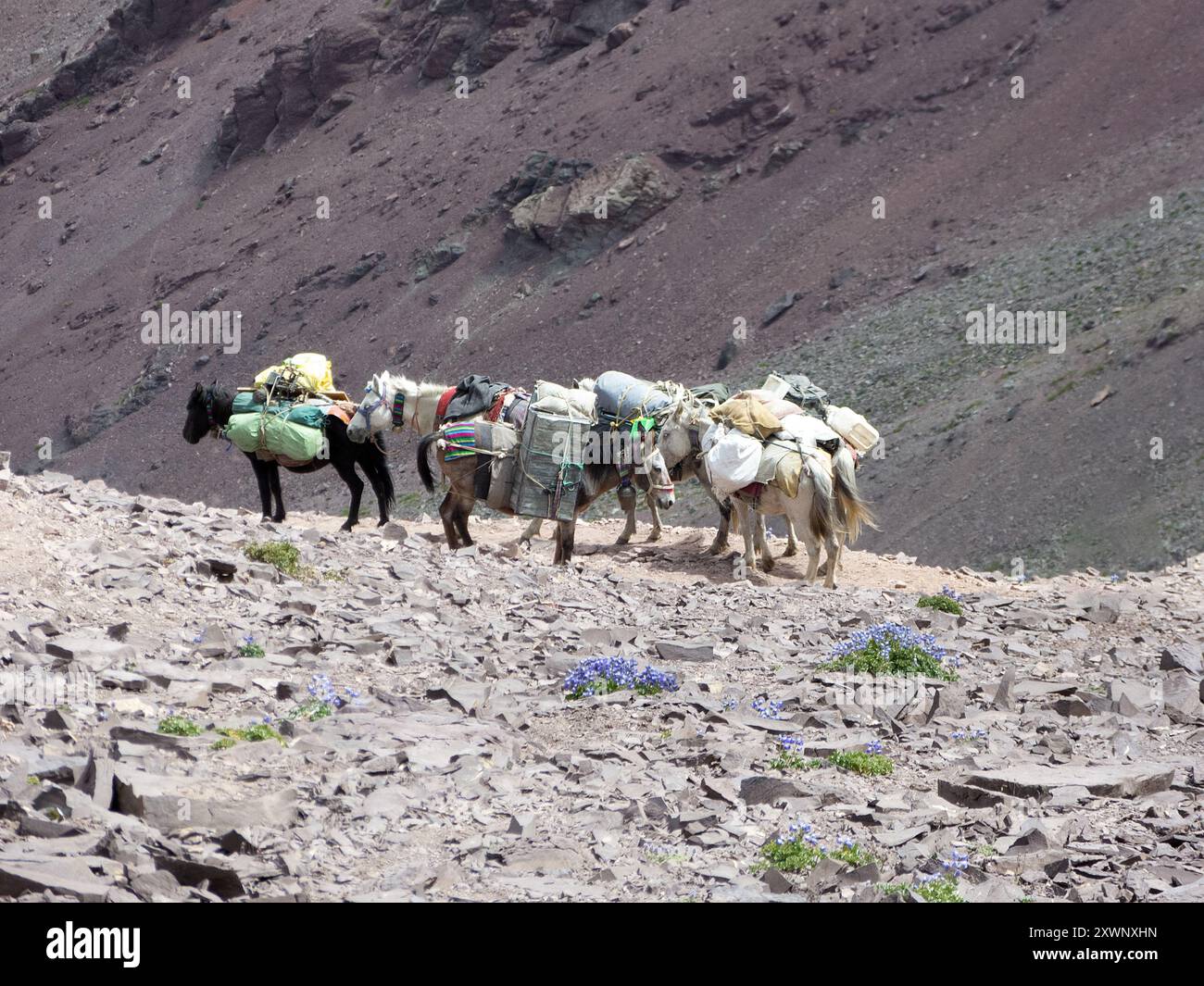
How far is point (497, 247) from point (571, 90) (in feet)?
31.7

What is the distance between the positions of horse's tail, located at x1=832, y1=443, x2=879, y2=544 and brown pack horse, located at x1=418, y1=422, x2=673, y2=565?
1.98m

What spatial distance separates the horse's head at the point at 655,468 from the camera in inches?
671

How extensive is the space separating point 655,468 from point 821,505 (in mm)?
1992

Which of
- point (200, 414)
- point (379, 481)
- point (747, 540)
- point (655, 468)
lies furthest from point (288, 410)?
point (747, 540)

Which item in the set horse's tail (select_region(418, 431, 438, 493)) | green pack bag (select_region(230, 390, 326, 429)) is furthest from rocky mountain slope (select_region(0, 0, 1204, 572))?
horse's tail (select_region(418, 431, 438, 493))

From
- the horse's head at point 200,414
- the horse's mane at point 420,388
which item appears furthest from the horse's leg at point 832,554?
the horse's head at point 200,414

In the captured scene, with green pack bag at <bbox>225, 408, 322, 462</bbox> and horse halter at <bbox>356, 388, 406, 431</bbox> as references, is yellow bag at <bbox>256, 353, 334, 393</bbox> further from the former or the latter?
horse halter at <bbox>356, 388, 406, 431</bbox>

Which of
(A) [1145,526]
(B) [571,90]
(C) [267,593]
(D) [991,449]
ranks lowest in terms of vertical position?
(C) [267,593]

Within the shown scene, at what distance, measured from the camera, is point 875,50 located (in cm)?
5588

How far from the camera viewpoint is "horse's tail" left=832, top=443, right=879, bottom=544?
1716 centimetres

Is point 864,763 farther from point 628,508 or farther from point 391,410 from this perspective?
point 628,508

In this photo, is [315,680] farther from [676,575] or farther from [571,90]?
[571,90]

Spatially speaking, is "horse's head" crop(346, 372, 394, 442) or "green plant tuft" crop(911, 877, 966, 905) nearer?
"green plant tuft" crop(911, 877, 966, 905)
